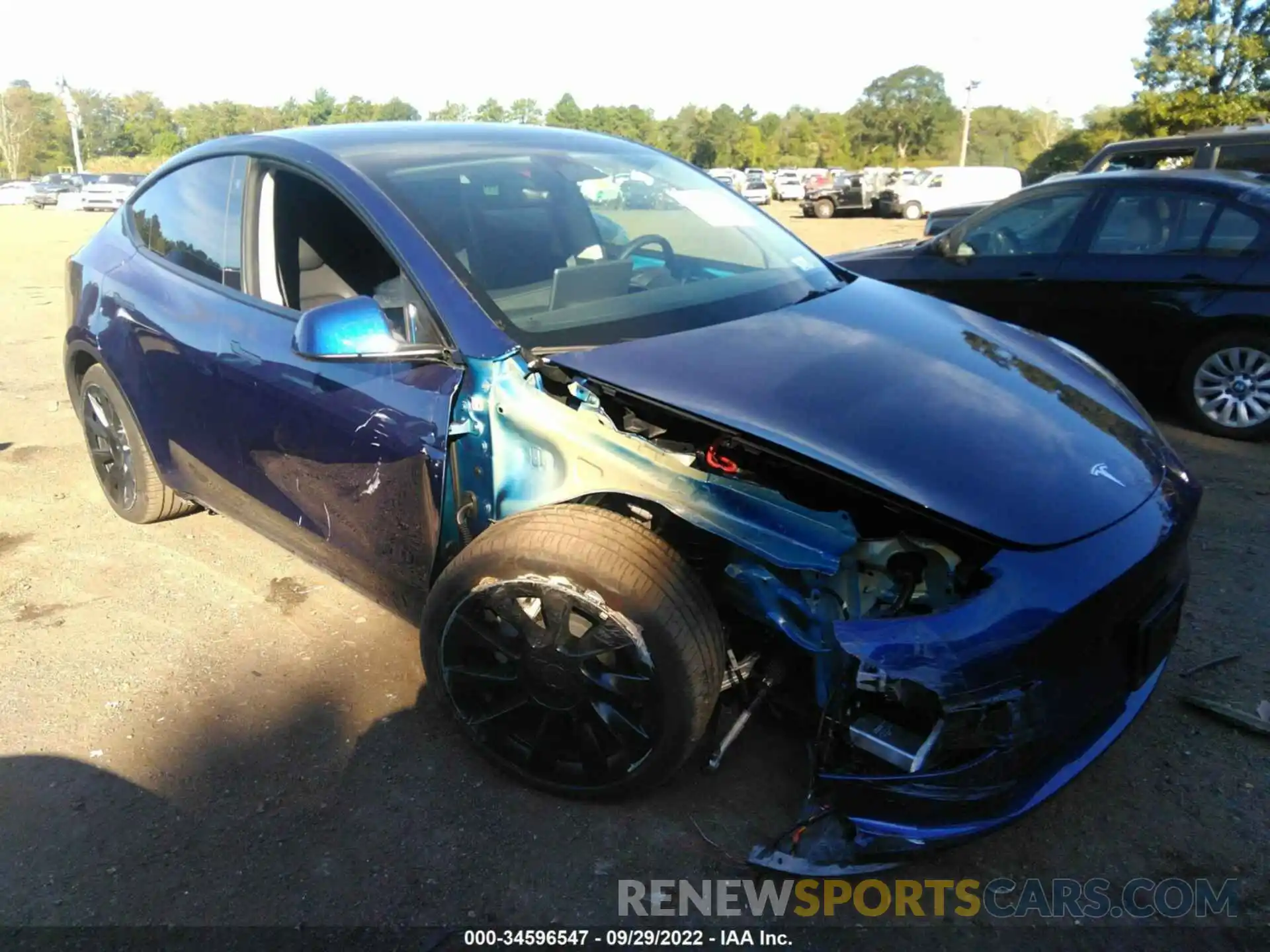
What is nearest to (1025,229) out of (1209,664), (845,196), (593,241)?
(1209,664)

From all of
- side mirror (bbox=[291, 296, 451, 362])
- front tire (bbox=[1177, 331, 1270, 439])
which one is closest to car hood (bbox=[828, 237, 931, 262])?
front tire (bbox=[1177, 331, 1270, 439])

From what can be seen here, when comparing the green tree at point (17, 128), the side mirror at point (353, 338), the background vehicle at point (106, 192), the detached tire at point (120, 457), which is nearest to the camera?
Answer: the side mirror at point (353, 338)

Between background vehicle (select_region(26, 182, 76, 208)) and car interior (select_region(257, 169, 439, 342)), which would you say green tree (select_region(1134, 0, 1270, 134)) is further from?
background vehicle (select_region(26, 182, 76, 208))

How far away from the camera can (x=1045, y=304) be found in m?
5.89

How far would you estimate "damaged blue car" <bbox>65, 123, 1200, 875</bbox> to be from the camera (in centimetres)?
202

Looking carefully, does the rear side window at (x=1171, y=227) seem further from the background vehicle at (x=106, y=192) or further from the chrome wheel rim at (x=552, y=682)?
the background vehicle at (x=106, y=192)

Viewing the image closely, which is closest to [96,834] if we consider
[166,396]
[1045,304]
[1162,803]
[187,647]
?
[187,647]

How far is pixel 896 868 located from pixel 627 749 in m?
0.69

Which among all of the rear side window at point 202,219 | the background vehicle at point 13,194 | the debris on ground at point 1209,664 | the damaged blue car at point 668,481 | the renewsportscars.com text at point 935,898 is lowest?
the background vehicle at point 13,194

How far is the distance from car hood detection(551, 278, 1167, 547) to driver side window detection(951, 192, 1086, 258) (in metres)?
3.46

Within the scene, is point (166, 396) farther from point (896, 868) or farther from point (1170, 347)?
point (1170, 347)

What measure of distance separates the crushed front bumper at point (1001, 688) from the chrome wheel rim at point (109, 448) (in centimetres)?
316

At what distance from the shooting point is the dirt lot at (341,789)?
223cm

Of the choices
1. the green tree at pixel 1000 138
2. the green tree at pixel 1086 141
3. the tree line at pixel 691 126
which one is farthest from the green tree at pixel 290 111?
the green tree at pixel 1086 141
